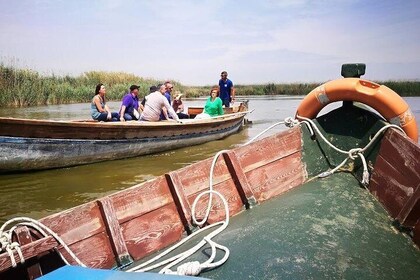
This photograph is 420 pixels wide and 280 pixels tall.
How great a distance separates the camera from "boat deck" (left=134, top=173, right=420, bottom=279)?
6.02 feet

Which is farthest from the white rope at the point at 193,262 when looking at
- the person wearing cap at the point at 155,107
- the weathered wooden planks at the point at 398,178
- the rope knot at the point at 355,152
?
the person wearing cap at the point at 155,107

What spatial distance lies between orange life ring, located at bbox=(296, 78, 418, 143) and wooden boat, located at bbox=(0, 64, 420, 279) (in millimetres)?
41

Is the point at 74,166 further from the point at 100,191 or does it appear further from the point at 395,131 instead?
the point at 395,131

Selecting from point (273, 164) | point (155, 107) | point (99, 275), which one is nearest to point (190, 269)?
point (99, 275)

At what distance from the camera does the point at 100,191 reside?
525 centimetres

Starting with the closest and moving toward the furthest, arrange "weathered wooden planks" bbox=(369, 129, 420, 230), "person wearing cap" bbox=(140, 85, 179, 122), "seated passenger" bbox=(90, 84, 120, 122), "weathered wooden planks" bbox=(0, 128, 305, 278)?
"weathered wooden planks" bbox=(0, 128, 305, 278), "weathered wooden planks" bbox=(369, 129, 420, 230), "seated passenger" bbox=(90, 84, 120, 122), "person wearing cap" bbox=(140, 85, 179, 122)

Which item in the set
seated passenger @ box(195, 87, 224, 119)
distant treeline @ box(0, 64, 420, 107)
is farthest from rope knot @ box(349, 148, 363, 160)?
distant treeline @ box(0, 64, 420, 107)

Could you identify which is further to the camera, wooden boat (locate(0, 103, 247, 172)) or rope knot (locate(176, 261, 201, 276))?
wooden boat (locate(0, 103, 247, 172))

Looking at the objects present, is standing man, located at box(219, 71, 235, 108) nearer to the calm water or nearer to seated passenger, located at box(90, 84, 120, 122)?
the calm water

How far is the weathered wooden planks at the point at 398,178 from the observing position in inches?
91.0

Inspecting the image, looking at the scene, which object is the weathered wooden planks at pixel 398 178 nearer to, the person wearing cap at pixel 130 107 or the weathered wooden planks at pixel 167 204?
the weathered wooden planks at pixel 167 204

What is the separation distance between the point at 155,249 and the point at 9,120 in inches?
176

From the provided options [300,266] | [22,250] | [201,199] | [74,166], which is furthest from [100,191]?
[300,266]

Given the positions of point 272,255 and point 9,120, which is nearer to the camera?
point 272,255
